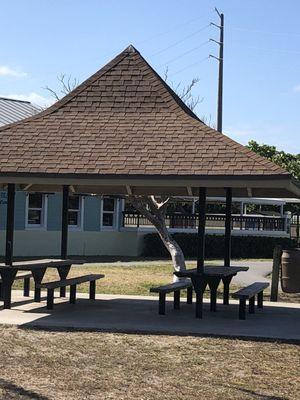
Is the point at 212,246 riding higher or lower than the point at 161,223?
lower

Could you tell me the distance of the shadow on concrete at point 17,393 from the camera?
6.07 m

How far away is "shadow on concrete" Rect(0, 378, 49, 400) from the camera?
19.9 ft

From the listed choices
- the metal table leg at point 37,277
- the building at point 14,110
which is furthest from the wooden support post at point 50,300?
the building at point 14,110

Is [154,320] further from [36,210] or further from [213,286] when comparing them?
[36,210]

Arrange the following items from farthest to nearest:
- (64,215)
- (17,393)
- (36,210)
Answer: (36,210)
(64,215)
(17,393)

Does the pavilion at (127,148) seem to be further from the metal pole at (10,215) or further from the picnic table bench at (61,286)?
the picnic table bench at (61,286)

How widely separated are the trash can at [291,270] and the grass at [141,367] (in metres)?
6.34

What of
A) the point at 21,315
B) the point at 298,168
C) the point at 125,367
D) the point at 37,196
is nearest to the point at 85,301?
the point at 21,315

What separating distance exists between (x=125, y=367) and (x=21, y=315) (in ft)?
12.0

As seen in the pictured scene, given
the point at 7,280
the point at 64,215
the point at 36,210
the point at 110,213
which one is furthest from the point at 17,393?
the point at 110,213

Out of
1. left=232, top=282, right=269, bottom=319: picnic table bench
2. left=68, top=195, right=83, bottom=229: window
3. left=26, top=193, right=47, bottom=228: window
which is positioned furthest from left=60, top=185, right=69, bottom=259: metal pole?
left=68, top=195, right=83, bottom=229: window

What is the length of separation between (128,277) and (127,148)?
25.8 ft

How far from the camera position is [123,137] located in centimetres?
1123

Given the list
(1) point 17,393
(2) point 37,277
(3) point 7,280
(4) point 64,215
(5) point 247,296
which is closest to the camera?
(1) point 17,393
